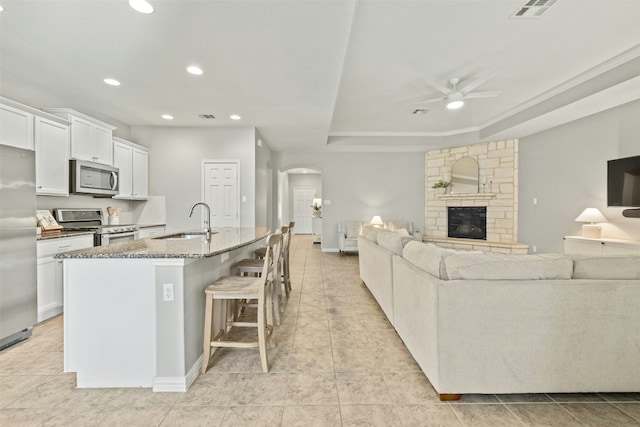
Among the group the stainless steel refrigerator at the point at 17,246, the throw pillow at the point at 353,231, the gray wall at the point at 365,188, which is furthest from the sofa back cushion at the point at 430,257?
the gray wall at the point at 365,188

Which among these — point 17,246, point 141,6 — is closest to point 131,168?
point 17,246

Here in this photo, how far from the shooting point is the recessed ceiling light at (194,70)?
10.3 feet

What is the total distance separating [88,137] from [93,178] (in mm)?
565

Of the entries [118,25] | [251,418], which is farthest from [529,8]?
[251,418]

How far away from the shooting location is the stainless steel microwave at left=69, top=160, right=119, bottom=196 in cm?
377

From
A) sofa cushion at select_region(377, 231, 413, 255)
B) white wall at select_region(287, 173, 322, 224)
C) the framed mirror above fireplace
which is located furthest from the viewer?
white wall at select_region(287, 173, 322, 224)

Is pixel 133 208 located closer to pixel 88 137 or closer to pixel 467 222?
pixel 88 137

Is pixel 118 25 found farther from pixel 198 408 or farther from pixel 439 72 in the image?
pixel 439 72

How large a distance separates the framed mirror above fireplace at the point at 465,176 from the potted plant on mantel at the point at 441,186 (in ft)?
0.45

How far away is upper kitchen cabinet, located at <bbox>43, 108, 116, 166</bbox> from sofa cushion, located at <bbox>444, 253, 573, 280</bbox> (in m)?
4.62

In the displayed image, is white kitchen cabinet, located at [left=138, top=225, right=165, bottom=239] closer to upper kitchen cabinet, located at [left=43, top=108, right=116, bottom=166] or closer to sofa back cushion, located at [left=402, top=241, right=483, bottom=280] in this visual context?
upper kitchen cabinet, located at [left=43, top=108, right=116, bottom=166]

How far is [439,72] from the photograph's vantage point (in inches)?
153

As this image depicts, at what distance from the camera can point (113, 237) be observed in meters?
3.91

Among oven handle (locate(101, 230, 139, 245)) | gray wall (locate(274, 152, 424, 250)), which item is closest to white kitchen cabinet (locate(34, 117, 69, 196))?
oven handle (locate(101, 230, 139, 245))
